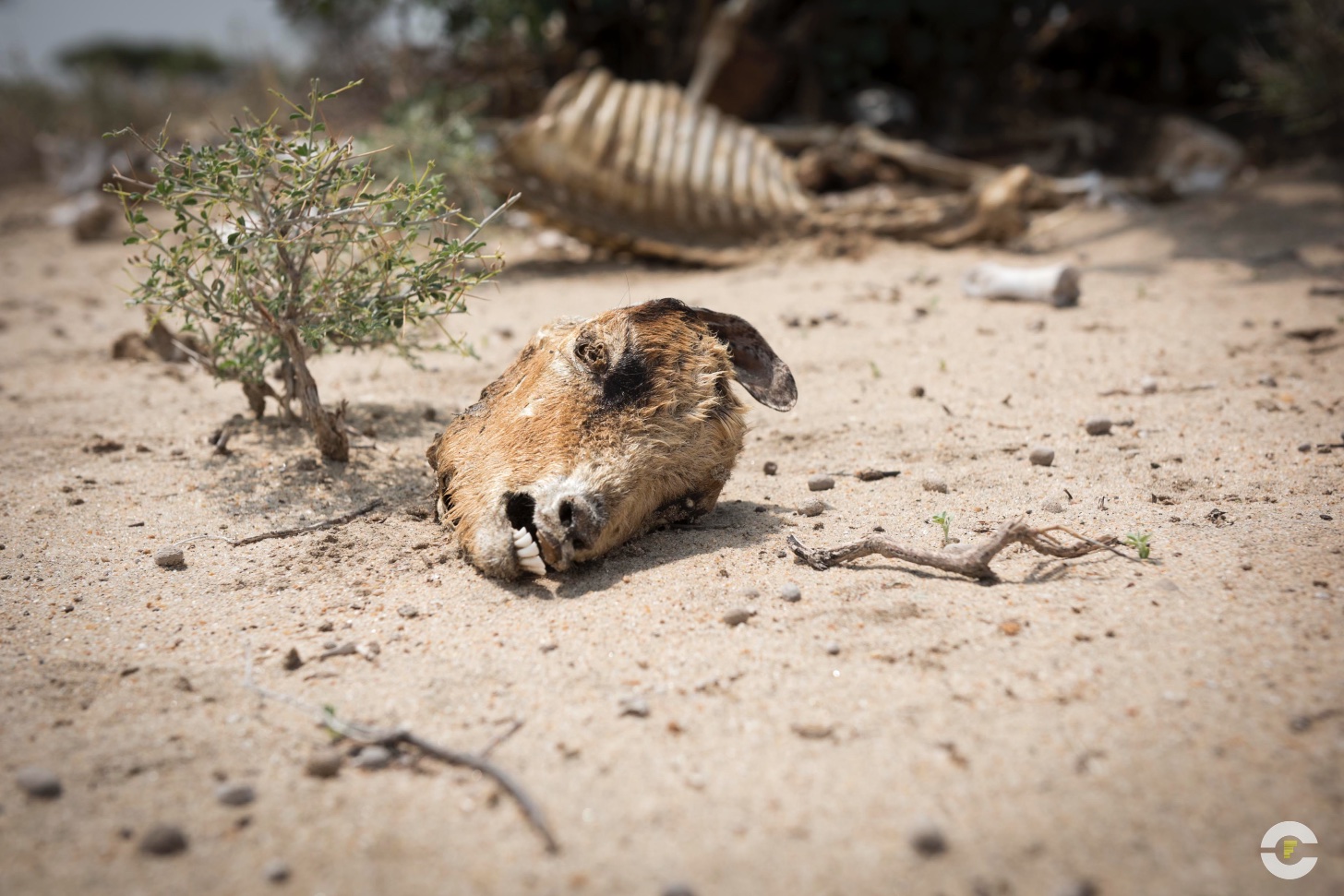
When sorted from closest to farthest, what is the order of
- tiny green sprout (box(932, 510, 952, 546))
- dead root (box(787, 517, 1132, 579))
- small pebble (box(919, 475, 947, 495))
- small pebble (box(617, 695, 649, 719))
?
1. small pebble (box(617, 695, 649, 719))
2. dead root (box(787, 517, 1132, 579))
3. tiny green sprout (box(932, 510, 952, 546))
4. small pebble (box(919, 475, 947, 495))

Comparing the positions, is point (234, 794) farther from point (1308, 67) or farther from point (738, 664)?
point (1308, 67)

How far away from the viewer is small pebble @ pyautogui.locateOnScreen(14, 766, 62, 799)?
1.84 m

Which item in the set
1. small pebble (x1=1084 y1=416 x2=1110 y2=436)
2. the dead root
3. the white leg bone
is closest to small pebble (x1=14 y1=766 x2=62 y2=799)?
the dead root

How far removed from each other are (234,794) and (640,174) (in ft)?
18.5

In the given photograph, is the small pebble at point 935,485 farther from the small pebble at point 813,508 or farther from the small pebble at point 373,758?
the small pebble at point 373,758

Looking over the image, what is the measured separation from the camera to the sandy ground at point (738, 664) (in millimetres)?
1687

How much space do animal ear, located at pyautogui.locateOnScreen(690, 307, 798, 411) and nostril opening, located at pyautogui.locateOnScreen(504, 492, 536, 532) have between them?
82 cm

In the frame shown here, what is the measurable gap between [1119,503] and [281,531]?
263cm

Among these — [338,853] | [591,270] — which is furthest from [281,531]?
[591,270]

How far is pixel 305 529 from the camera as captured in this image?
3027mm

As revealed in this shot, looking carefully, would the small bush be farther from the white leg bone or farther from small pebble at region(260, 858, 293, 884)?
the white leg bone

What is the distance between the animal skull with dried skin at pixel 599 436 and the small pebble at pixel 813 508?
0.32 metres

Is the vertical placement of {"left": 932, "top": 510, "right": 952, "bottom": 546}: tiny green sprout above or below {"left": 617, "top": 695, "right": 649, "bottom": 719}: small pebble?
below

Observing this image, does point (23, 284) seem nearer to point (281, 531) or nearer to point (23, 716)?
point (281, 531)
